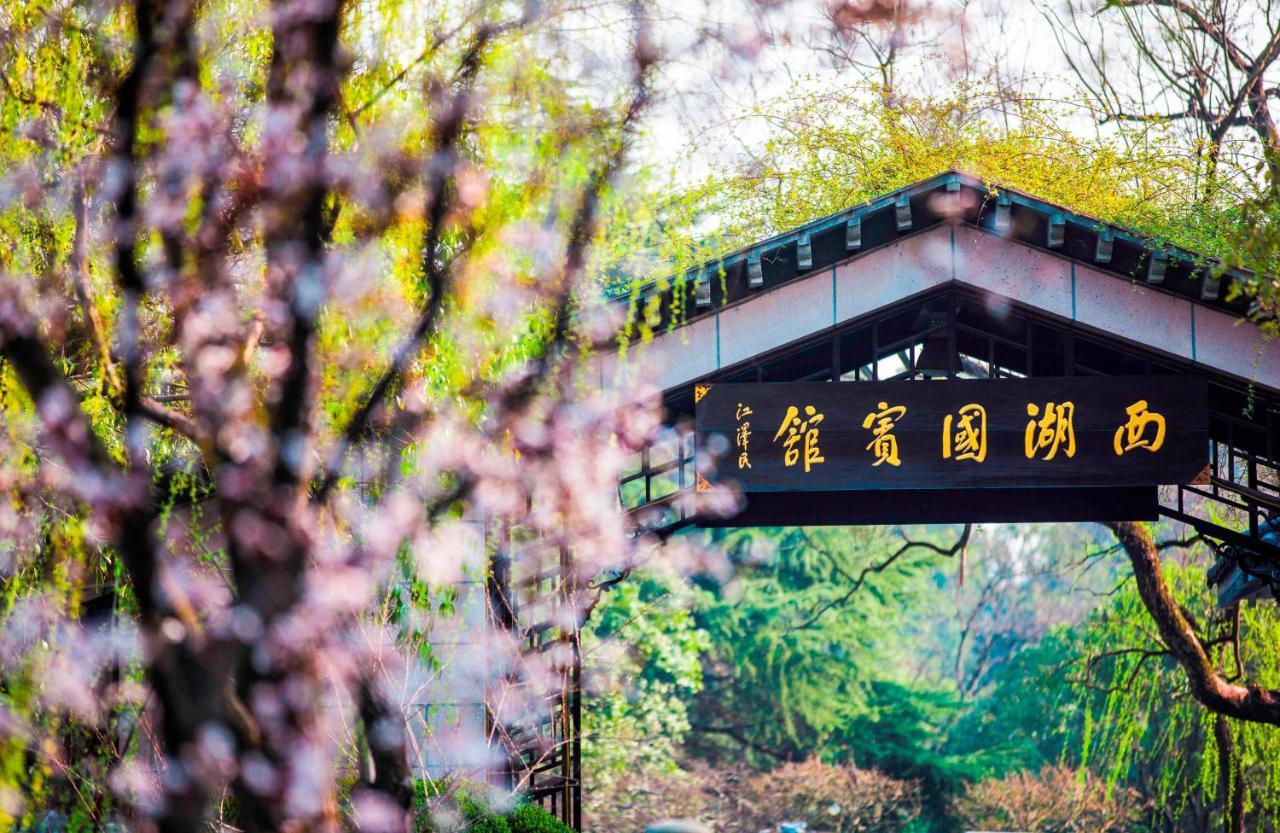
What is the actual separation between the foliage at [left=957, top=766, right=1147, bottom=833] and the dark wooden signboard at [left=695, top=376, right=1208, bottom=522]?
34.5ft

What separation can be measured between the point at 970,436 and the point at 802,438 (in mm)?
1140

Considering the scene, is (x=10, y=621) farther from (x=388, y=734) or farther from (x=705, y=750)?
(x=705, y=750)

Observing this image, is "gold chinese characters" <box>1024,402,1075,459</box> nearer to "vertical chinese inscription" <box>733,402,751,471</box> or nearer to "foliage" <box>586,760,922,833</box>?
"vertical chinese inscription" <box>733,402,751,471</box>

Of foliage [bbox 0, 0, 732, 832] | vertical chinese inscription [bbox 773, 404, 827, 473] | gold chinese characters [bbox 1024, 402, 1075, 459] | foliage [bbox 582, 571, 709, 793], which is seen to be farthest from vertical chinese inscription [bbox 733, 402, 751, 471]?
foliage [bbox 582, 571, 709, 793]

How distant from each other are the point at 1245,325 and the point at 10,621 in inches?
303

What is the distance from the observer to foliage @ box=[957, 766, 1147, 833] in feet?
61.9

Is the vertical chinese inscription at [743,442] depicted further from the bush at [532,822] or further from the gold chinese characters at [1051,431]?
the bush at [532,822]

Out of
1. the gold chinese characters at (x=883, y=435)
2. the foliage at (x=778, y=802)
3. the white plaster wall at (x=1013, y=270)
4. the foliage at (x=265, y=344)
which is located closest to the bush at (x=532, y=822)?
the foliage at (x=265, y=344)

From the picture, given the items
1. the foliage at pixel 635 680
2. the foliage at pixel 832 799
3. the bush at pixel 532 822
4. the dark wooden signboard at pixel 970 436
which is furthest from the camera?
the foliage at pixel 832 799

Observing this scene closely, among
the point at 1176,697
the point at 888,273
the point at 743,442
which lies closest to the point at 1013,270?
the point at 888,273

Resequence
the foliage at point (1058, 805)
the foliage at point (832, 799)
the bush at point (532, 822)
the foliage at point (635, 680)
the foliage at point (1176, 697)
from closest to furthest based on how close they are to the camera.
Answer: the bush at point (532, 822)
the foliage at point (1176, 697)
the foliage at point (635, 680)
the foliage at point (1058, 805)
the foliage at point (832, 799)

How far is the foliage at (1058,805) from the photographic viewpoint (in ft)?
61.9

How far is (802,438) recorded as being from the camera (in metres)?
9.38

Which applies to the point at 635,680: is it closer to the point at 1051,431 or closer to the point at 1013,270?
the point at 1051,431
